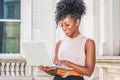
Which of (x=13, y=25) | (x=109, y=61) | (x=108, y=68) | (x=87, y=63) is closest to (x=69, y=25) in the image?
(x=87, y=63)

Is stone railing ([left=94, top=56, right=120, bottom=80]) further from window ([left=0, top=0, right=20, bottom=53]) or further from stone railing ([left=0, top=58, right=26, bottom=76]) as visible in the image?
window ([left=0, top=0, right=20, bottom=53])

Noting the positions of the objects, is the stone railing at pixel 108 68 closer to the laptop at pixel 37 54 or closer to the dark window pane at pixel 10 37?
the dark window pane at pixel 10 37

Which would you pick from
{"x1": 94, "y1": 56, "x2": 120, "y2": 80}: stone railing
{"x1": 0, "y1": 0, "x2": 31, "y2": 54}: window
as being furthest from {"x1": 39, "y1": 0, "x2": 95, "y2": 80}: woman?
{"x1": 0, "y1": 0, "x2": 31, "y2": 54}: window

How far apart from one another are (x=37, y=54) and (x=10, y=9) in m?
5.35

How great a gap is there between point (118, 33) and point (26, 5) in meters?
1.82

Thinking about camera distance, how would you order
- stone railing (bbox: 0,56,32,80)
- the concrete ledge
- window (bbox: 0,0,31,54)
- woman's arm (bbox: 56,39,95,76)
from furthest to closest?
window (bbox: 0,0,31,54)
stone railing (bbox: 0,56,32,80)
the concrete ledge
woman's arm (bbox: 56,39,95,76)

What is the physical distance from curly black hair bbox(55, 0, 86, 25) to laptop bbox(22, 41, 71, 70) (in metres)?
0.19

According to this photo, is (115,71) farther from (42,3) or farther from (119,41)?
(42,3)

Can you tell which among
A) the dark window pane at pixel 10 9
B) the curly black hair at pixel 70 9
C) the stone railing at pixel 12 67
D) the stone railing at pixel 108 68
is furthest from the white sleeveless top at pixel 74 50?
the dark window pane at pixel 10 9

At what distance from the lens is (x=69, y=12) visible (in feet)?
7.88

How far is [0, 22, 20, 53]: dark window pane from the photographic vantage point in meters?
7.64

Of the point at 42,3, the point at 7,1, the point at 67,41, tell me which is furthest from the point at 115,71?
the point at 67,41

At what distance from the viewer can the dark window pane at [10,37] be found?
7637 millimetres

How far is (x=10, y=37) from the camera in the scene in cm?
766
